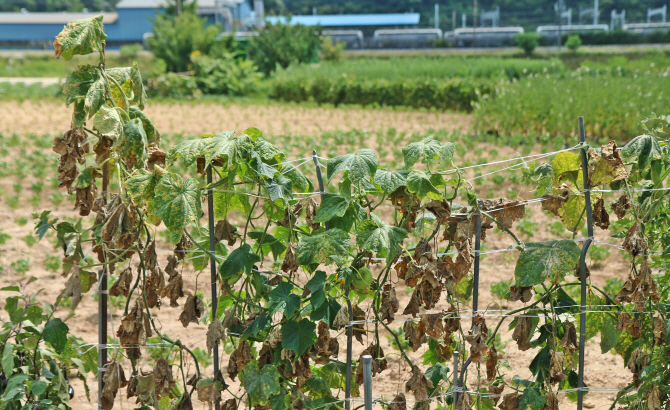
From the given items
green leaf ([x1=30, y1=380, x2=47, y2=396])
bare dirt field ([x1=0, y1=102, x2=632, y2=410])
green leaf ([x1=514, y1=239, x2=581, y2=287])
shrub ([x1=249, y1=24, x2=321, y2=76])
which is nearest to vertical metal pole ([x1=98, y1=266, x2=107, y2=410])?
bare dirt field ([x1=0, y1=102, x2=632, y2=410])

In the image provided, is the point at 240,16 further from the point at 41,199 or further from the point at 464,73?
the point at 41,199

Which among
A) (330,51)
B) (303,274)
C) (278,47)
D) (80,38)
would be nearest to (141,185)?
(80,38)

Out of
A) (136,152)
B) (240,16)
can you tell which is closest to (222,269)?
(136,152)

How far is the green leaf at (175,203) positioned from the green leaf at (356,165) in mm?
426

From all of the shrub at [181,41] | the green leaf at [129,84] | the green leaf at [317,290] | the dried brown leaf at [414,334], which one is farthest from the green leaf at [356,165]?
the shrub at [181,41]

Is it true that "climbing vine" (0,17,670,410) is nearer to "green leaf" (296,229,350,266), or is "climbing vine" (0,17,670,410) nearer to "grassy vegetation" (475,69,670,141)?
"green leaf" (296,229,350,266)

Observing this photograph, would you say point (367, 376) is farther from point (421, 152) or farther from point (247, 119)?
point (247, 119)

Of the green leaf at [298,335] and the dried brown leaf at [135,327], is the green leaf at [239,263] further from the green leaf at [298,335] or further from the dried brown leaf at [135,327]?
the dried brown leaf at [135,327]

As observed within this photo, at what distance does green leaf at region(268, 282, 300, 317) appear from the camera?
1.76m

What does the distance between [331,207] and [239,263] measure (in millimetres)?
340

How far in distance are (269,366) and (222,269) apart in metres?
0.34

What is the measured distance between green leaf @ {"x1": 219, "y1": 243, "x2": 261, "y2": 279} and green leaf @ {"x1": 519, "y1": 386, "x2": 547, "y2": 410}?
1006 mm

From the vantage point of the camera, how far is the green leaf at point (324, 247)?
1735 millimetres

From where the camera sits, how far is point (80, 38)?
1782 millimetres
